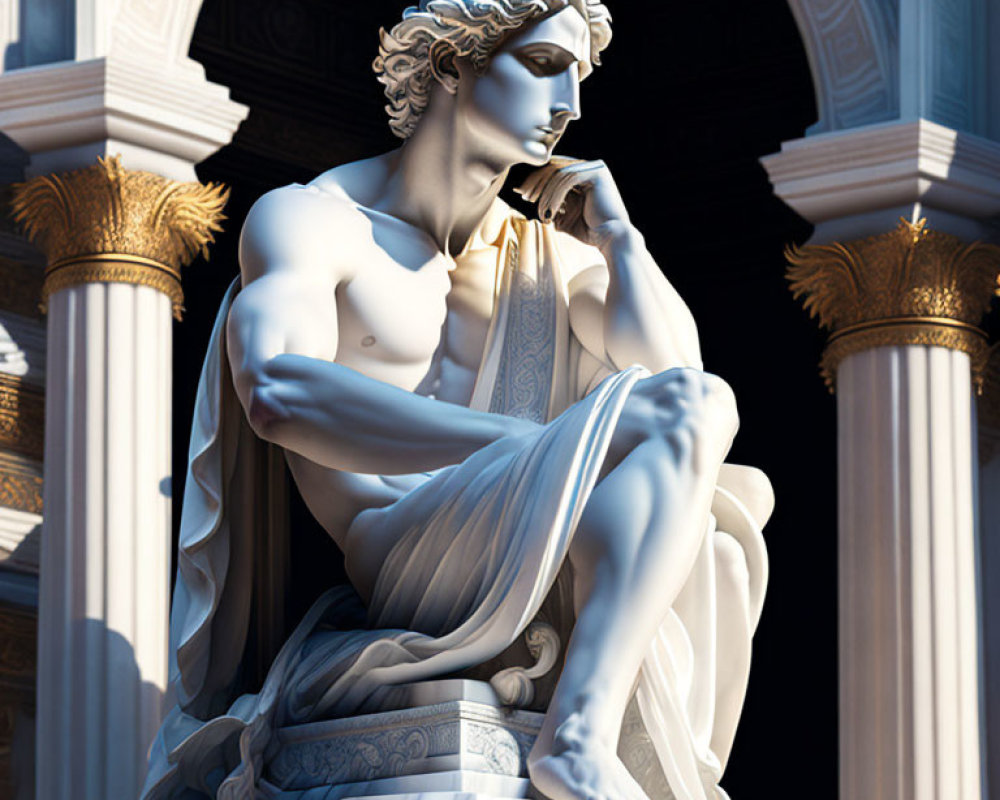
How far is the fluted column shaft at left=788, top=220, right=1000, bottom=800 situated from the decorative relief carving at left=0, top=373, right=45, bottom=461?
2.48 metres

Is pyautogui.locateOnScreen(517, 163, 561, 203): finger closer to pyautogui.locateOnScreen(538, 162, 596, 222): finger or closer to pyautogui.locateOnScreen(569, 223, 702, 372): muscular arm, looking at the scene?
pyautogui.locateOnScreen(538, 162, 596, 222): finger

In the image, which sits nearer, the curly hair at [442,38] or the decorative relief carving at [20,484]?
the curly hair at [442,38]

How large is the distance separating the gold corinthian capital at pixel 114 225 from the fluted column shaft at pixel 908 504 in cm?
202

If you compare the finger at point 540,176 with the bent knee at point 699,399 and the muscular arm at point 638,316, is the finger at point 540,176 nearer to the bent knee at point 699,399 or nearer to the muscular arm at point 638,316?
the muscular arm at point 638,316

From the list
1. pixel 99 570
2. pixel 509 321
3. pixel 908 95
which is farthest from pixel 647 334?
pixel 908 95

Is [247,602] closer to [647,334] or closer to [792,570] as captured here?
[647,334]

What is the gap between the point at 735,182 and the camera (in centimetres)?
1024

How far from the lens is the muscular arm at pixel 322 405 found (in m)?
4.81

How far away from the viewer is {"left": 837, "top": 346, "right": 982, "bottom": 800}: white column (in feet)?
25.4

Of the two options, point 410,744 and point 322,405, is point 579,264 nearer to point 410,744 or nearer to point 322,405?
point 322,405

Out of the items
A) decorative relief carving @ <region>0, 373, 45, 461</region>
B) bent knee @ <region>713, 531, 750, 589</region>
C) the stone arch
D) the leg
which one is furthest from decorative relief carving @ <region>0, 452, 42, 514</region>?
the leg

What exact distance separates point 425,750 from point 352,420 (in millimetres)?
615

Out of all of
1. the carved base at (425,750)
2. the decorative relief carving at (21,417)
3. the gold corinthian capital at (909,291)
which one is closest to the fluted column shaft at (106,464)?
the decorative relief carving at (21,417)

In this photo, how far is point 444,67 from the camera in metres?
5.30
